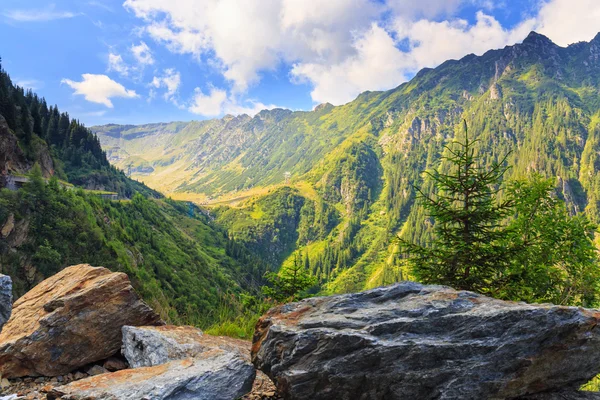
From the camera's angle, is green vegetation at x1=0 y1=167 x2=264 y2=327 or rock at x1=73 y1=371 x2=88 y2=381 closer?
rock at x1=73 y1=371 x2=88 y2=381

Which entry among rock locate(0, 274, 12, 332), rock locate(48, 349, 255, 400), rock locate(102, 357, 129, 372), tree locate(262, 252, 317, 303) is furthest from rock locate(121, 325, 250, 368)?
tree locate(262, 252, 317, 303)

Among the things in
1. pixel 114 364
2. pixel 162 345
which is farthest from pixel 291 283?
pixel 114 364

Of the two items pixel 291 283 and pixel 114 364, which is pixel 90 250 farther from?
pixel 114 364

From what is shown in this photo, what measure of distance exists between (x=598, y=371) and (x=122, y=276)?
1324cm

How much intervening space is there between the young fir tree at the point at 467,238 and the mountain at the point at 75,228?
9317 mm

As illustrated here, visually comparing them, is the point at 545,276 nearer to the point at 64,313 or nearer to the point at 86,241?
the point at 64,313

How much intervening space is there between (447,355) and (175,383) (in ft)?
A: 17.7

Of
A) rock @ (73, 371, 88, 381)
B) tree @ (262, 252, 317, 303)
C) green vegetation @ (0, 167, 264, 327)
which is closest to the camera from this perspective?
rock @ (73, 371, 88, 381)

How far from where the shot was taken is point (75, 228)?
4844cm

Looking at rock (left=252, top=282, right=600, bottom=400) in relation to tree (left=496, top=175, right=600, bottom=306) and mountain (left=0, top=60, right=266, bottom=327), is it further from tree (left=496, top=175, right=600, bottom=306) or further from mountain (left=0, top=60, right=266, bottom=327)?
mountain (left=0, top=60, right=266, bottom=327)

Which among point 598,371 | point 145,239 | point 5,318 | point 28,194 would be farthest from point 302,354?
point 145,239

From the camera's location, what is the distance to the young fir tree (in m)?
10.8

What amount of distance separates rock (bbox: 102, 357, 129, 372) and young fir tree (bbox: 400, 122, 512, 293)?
10238 millimetres

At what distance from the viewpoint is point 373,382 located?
Answer: 6023mm
